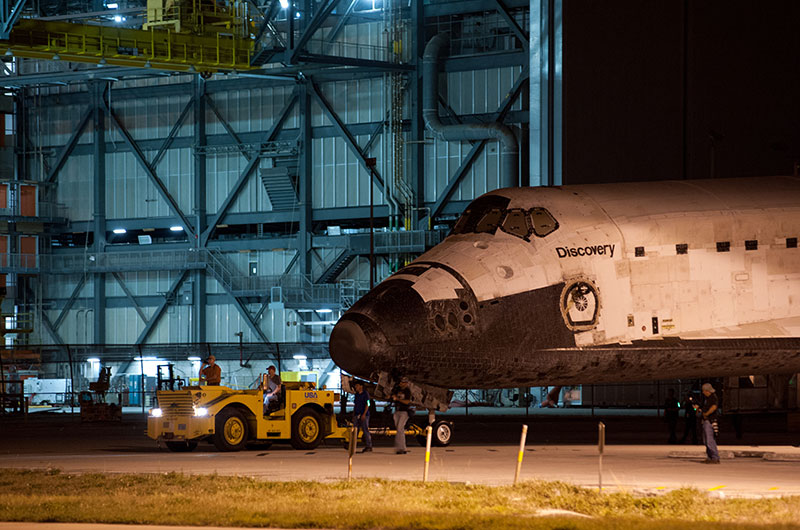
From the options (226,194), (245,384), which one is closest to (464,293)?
(245,384)

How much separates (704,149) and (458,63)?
24.7 meters

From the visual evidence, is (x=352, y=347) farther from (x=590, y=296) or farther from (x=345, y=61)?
(x=345, y=61)

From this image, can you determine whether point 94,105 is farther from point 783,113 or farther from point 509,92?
point 783,113

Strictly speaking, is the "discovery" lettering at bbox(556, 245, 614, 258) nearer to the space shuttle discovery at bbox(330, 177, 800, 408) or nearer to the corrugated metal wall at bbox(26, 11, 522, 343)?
the space shuttle discovery at bbox(330, 177, 800, 408)

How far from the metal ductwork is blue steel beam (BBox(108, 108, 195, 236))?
16715mm

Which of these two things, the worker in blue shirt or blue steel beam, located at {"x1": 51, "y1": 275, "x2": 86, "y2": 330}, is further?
blue steel beam, located at {"x1": 51, "y1": 275, "x2": 86, "y2": 330}

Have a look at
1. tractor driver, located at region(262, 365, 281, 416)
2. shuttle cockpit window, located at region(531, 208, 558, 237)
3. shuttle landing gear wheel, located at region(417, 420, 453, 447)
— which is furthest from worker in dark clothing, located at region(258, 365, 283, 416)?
shuttle cockpit window, located at region(531, 208, 558, 237)

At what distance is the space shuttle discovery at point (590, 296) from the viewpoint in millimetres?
18203

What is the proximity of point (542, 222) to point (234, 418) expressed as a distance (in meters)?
8.33

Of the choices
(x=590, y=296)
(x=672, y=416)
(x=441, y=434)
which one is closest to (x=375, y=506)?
(x=590, y=296)

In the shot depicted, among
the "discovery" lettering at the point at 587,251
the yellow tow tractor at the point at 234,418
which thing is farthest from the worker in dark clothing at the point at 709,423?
the yellow tow tractor at the point at 234,418

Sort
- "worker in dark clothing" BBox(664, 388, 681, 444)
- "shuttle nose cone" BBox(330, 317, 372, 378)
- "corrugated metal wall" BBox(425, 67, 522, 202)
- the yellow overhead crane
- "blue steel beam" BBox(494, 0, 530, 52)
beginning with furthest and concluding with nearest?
"corrugated metal wall" BBox(425, 67, 522, 202)
"blue steel beam" BBox(494, 0, 530, 52)
the yellow overhead crane
"worker in dark clothing" BBox(664, 388, 681, 444)
"shuttle nose cone" BBox(330, 317, 372, 378)

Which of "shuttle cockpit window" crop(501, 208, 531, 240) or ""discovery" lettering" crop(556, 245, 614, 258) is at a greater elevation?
"shuttle cockpit window" crop(501, 208, 531, 240)

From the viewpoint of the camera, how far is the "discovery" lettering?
18.9m
